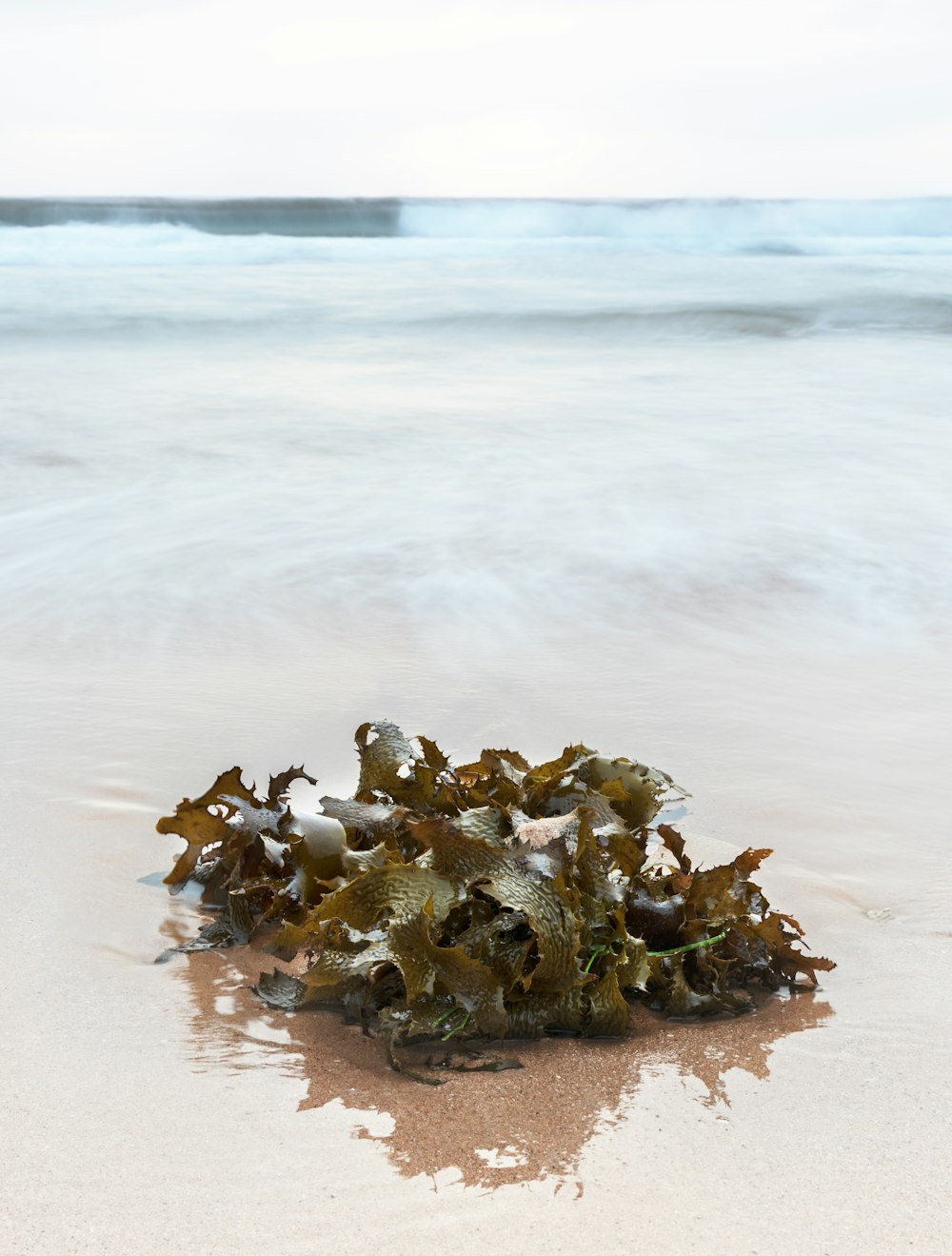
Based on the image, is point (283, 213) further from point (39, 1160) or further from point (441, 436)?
point (39, 1160)

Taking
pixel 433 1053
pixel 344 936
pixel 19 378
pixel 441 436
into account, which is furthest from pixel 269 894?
pixel 19 378

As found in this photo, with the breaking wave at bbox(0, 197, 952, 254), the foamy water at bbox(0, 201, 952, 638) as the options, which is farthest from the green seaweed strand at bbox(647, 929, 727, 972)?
the breaking wave at bbox(0, 197, 952, 254)

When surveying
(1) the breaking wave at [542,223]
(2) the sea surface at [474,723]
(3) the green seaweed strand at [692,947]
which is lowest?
(2) the sea surface at [474,723]

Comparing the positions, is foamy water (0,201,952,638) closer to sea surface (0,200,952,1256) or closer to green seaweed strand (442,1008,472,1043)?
sea surface (0,200,952,1256)

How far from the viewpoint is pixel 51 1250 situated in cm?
105

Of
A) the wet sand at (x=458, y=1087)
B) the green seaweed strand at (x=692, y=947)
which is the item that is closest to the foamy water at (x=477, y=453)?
the wet sand at (x=458, y=1087)

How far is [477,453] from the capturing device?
564 cm

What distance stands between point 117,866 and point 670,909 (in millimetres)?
805

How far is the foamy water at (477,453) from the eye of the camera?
3.60m

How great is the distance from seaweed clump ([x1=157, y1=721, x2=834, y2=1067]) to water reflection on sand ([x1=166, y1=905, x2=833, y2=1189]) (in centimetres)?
3

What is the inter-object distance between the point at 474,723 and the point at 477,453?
10.8 ft

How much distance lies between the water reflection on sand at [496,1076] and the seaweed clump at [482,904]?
1.0 inches

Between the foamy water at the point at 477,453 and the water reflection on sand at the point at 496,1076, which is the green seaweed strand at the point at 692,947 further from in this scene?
the foamy water at the point at 477,453

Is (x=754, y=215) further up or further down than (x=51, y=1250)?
further up
